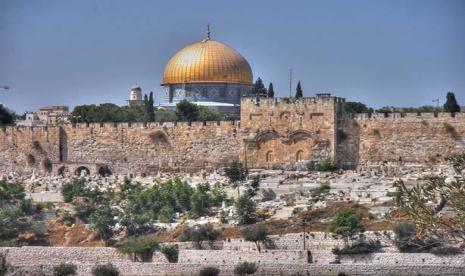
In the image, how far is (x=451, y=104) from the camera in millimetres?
55094

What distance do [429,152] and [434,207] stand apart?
46.5 ft

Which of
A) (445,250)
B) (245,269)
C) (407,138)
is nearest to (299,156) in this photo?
(407,138)

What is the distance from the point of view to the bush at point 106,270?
3722cm

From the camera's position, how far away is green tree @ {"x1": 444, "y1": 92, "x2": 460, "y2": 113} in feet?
180

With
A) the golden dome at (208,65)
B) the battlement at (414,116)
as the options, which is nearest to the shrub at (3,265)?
the battlement at (414,116)

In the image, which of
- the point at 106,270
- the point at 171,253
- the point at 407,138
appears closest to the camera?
the point at 106,270

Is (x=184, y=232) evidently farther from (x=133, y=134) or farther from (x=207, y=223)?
(x=133, y=134)

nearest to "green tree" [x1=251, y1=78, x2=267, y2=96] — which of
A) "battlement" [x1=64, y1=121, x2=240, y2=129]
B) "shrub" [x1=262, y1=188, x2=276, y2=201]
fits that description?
"battlement" [x1=64, y1=121, x2=240, y2=129]

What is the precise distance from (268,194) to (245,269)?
28.7 feet

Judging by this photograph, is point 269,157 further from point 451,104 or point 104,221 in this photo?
point 104,221

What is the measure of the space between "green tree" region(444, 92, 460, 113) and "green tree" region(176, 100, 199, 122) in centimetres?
1130

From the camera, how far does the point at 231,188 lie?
47.0 meters

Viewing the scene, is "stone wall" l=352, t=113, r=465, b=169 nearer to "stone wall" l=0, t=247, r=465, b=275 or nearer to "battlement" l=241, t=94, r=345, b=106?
"battlement" l=241, t=94, r=345, b=106

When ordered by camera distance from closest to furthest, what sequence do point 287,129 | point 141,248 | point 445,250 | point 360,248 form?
point 445,250 < point 360,248 < point 141,248 < point 287,129
